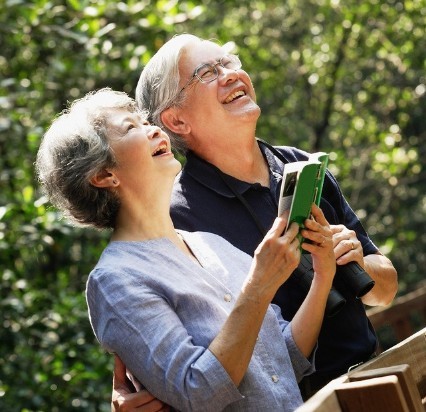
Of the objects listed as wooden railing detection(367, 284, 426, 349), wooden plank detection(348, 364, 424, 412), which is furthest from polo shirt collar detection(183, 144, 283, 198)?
wooden railing detection(367, 284, 426, 349)

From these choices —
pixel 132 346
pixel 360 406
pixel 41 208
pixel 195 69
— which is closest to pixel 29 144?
pixel 41 208

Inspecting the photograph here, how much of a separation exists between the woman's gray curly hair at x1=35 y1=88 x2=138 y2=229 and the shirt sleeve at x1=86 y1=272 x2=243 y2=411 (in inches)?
12.4

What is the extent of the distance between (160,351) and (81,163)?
22.3 inches

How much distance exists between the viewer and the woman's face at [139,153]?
2.25 metres

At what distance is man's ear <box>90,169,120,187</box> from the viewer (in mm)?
2268

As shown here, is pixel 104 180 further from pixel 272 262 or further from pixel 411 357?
pixel 411 357

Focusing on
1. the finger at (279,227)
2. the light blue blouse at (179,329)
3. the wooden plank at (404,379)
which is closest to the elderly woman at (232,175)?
the light blue blouse at (179,329)

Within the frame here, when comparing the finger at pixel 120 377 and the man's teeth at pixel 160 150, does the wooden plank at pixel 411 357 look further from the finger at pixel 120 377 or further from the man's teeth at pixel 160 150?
the man's teeth at pixel 160 150

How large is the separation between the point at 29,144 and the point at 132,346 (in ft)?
11.3

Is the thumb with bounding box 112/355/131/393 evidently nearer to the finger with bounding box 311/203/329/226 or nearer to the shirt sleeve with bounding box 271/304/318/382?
the shirt sleeve with bounding box 271/304/318/382

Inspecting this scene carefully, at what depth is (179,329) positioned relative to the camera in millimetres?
1996

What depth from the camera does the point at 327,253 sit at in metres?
2.32

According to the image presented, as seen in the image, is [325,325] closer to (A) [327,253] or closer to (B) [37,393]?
(A) [327,253]

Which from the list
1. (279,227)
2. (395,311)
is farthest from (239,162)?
(395,311)
